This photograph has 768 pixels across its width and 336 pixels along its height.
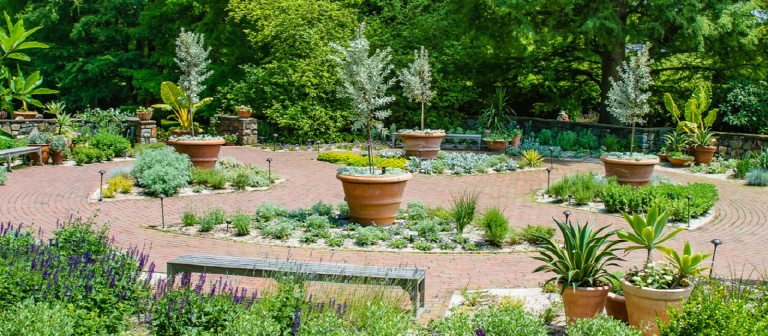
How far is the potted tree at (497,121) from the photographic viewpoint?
20.5m

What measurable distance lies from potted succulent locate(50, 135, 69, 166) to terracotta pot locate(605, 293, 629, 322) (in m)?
14.9

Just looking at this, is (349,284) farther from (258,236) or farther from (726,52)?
(726,52)

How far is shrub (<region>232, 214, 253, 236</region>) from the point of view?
30.2 feet

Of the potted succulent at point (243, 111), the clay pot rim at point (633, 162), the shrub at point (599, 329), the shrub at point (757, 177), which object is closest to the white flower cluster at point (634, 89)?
the clay pot rim at point (633, 162)

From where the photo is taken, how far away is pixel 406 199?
12.5 metres

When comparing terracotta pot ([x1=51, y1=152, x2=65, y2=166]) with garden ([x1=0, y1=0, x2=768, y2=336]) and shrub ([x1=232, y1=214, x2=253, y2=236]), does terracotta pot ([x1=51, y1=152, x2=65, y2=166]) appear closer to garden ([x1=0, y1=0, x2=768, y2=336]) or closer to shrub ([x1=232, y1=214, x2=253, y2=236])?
garden ([x1=0, y1=0, x2=768, y2=336])

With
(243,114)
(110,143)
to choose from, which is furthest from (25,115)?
(243,114)

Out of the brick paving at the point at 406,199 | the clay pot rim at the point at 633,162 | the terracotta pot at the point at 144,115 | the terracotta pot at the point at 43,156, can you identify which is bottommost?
the brick paving at the point at 406,199

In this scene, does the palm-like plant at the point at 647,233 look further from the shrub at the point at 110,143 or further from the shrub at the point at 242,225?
the shrub at the point at 110,143

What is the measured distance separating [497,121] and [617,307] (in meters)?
17.2

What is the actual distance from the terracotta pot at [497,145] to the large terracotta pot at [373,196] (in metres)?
10.8

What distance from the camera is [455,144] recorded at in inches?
867

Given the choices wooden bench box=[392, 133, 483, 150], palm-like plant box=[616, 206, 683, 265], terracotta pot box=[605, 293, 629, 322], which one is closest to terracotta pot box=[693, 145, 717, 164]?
wooden bench box=[392, 133, 483, 150]

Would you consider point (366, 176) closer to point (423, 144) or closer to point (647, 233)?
point (647, 233)
